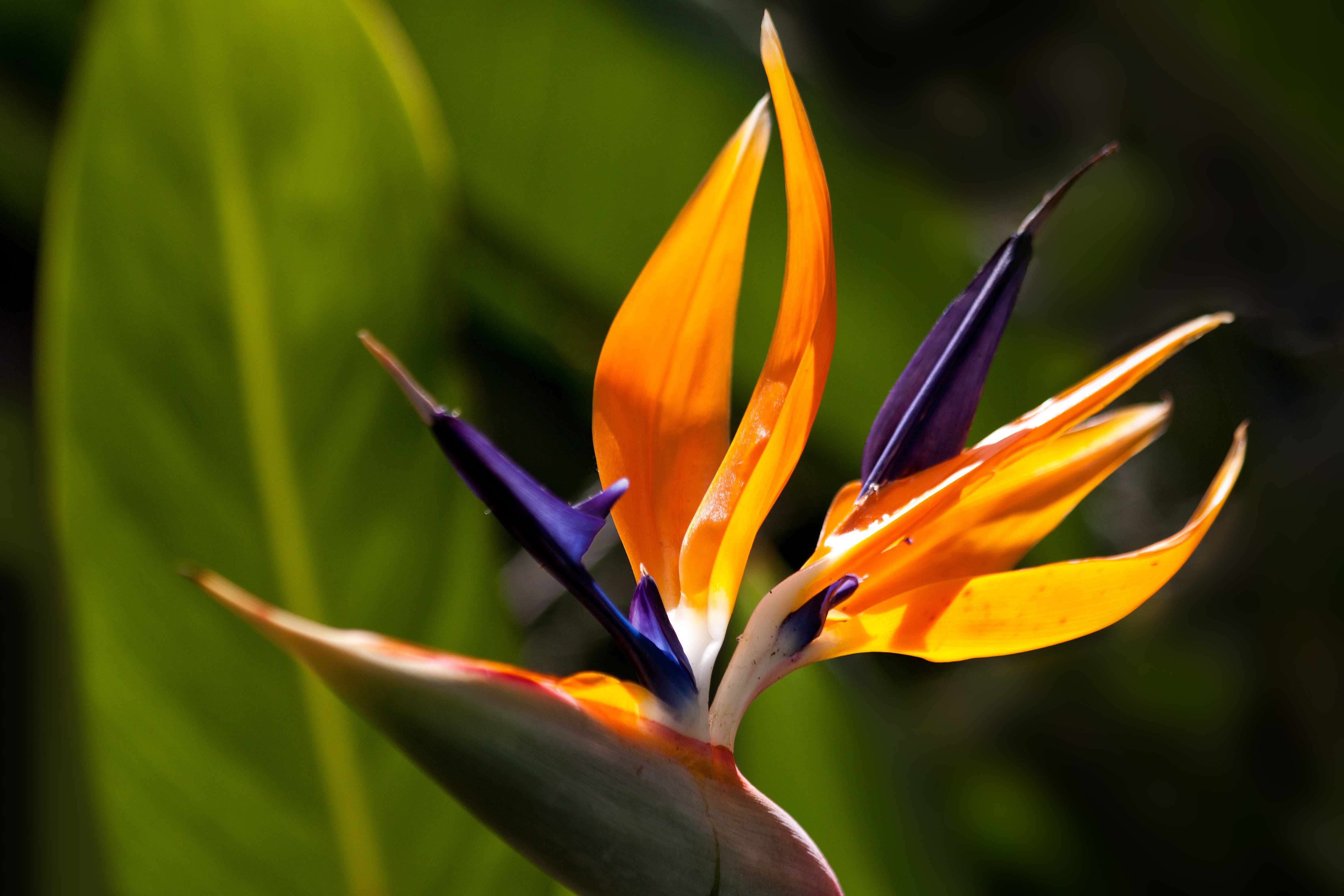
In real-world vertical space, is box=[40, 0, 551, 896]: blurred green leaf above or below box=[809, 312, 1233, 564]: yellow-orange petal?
above

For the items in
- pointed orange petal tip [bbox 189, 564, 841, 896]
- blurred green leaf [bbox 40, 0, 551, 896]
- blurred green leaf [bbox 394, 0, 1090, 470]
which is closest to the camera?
pointed orange petal tip [bbox 189, 564, 841, 896]

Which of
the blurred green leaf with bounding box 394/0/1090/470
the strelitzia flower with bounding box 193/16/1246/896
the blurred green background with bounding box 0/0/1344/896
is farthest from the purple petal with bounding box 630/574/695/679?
the blurred green leaf with bounding box 394/0/1090/470

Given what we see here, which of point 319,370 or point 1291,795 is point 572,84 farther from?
point 1291,795

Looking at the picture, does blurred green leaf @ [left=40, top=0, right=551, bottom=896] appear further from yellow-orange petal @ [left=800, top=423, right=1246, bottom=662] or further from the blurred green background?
yellow-orange petal @ [left=800, top=423, right=1246, bottom=662]

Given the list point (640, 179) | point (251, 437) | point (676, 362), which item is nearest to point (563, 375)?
point (640, 179)

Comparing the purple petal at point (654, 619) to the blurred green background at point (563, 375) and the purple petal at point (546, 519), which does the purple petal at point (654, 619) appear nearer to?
the purple petal at point (546, 519)

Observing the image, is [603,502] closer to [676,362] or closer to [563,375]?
[676,362]
